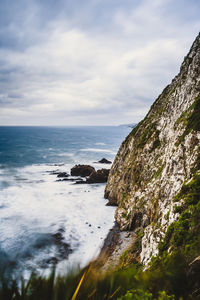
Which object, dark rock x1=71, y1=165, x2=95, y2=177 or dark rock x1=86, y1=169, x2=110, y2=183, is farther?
dark rock x1=71, y1=165, x2=95, y2=177

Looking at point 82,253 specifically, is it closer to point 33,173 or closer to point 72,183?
point 72,183

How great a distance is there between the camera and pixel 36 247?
18062mm

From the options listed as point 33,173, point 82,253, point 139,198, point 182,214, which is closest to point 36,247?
point 82,253

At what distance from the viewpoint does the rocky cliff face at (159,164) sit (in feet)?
43.0

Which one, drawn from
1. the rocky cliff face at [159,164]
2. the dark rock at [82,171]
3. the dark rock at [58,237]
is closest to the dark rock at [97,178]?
the dark rock at [82,171]

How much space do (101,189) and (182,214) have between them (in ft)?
91.4

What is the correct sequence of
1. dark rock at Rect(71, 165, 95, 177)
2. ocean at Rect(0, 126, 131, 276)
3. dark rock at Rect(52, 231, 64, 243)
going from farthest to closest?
dark rock at Rect(71, 165, 95, 177), dark rock at Rect(52, 231, 64, 243), ocean at Rect(0, 126, 131, 276)

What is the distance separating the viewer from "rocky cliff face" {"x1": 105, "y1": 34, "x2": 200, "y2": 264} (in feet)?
43.0

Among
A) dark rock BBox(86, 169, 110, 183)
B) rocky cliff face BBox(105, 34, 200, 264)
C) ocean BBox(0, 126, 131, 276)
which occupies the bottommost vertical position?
ocean BBox(0, 126, 131, 276)

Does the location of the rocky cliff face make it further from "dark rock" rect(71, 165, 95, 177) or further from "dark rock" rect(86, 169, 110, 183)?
"dark rock" rect(71, 165, 95, 177)

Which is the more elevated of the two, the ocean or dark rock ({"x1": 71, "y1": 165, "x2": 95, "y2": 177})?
dark rock ({"x1": 71, "y1": 165, "x2": 95, "y2": 177})

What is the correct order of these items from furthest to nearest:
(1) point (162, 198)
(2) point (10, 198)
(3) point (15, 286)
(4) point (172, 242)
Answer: (2) point (10, 198) < (1) point (162, 198) < (4) point (172, 242) < (3) point (15, 286)

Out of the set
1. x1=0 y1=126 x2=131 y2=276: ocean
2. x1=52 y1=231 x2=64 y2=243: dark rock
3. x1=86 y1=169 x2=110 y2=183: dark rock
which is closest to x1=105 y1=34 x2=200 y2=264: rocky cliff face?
x1=0 y1=126 x2=131 y2=276: ocean

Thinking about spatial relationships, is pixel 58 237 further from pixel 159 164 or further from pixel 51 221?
pixel 159 164
